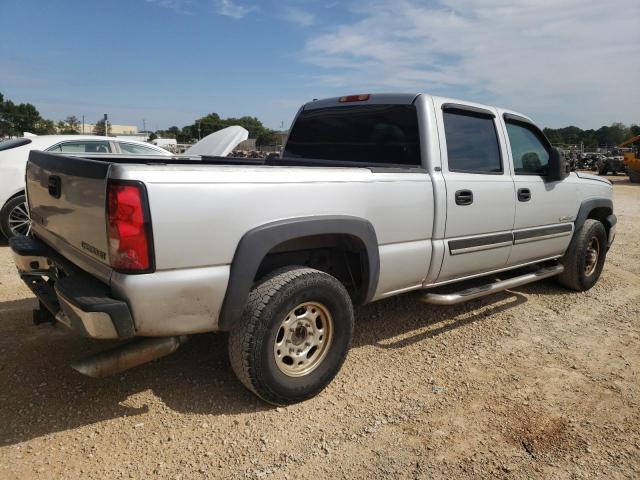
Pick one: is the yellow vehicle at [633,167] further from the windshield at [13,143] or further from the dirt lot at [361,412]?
the windshield at [13,143]

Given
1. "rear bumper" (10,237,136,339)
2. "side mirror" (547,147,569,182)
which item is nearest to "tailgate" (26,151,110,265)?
"rear bumper" (10,237,136,339)

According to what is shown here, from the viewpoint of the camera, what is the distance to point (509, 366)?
3596mm

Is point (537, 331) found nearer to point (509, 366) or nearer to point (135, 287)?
point (509, 366)

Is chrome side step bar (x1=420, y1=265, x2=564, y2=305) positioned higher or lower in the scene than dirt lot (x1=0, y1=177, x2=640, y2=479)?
higher

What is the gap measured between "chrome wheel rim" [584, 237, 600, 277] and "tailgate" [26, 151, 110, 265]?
16.6 ft

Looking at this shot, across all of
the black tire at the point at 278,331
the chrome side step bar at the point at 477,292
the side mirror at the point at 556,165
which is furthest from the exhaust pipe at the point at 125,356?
the side mirror at the point at 556,165

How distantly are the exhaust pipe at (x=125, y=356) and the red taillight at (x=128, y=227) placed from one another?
513 mm

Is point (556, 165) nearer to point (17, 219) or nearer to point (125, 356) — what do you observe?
point (125, 356)

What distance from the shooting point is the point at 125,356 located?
8.33ft

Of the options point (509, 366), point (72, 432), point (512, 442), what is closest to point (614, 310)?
point (509, 366)

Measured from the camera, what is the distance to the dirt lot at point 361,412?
8.06ft

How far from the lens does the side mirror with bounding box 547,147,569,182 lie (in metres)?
4.50

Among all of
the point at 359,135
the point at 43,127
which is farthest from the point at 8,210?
the point at 43,127

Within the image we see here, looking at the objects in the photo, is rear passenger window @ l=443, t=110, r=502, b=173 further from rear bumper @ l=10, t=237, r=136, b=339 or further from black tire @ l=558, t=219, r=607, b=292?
rear bumper @ l=10, t=237, r=136, b=339
